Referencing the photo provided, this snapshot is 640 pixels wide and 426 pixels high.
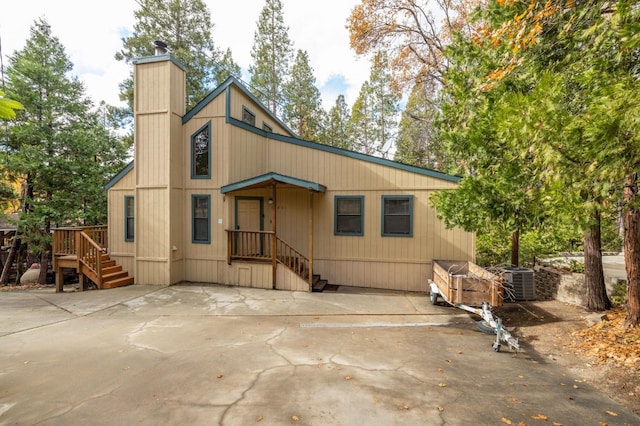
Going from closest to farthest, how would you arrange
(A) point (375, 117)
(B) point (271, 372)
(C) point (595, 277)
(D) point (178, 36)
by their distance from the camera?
(B) point (271, 372) → (C) point (595, 277) → (D) point (178, 36) → (A) point (375, 117)

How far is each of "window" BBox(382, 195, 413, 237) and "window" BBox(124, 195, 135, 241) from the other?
817 cm

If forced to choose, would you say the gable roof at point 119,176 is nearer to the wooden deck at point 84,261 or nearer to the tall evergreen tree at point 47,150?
the wooden deck at point 84,261

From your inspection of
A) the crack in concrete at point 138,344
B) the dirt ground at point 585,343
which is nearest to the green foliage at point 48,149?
the crack in concrete at point 138,344

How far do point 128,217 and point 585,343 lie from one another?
12.0 meters

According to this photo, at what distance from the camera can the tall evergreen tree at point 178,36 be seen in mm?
18688

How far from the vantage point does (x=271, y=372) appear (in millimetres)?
3775

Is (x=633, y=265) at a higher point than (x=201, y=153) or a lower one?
lower

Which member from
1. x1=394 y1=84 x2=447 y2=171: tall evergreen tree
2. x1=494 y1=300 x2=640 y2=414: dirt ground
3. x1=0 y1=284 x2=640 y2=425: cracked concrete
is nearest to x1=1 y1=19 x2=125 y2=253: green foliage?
x1=0 y1=284 x2=640 y2=425: cracked concrete

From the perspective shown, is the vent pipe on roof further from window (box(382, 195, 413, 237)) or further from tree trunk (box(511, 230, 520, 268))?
tree trunk (box(511, 230, 520, 268))

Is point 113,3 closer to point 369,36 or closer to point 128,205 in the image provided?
point 128,205

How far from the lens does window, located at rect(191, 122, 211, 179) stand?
9.17 m

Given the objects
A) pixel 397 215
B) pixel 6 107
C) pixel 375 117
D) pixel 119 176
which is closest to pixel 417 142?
pixel 375 117

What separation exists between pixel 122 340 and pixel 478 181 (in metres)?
6.62

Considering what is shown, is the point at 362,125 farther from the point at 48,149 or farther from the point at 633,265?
the point at 633,265
